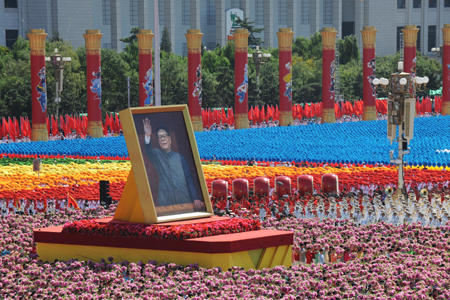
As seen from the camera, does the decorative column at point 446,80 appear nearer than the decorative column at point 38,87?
No

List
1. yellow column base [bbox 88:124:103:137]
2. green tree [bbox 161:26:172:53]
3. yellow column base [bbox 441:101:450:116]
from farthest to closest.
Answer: green tree [bbox 161:26:172:53], yellow column base [bbox 441:101:450:116], yellow column base [bbox 88:124:103:137]

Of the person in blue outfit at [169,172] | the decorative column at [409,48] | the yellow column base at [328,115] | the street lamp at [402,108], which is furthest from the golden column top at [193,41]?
the person in blue outfit at [169,172]

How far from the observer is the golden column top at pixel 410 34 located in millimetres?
54938

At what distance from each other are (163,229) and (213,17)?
259ft

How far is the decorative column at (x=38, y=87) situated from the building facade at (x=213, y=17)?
29682mm

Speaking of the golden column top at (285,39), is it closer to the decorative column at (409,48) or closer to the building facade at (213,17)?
the decorative column at (409,48)

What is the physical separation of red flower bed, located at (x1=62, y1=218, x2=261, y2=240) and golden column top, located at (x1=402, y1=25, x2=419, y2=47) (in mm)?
43824

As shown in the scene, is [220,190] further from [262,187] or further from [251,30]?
[251,30]

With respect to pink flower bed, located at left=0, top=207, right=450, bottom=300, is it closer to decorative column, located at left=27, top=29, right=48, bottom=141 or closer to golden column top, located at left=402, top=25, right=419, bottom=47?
decorative column, located at left=27, top=29, right=48, bottom=141

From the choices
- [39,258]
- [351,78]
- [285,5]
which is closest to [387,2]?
[285,5]

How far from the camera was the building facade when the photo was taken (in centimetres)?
7544

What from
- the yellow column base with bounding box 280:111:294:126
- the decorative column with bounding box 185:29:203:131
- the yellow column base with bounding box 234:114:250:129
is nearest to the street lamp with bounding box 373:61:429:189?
the decorative column with bounding box 185:29:203:131

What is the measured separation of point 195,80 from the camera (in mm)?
46781

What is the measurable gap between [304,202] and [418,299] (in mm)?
8538
